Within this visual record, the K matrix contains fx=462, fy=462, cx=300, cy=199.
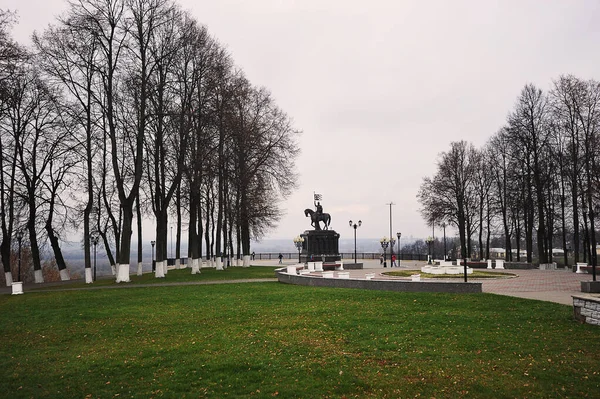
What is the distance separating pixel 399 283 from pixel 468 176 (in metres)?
31.4

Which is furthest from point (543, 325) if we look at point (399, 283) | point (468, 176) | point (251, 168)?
point (468, 176)

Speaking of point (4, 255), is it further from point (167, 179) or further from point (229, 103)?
point (229, 103)

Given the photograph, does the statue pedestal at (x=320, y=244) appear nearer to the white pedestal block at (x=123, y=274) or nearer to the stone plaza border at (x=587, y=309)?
the white pedestal block at (x=123, y=274)

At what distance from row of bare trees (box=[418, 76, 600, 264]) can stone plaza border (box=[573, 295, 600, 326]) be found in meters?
13.4

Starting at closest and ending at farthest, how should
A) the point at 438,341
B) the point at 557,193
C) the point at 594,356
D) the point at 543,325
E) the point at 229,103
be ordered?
A: the point at 594,356
the point at 438,341
the point at 543,325
the point at 229,103
the point at 557,193

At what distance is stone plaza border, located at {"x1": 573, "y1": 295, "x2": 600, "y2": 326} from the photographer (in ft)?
37.3

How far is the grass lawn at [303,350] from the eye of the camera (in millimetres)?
7504

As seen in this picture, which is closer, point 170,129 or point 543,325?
point 543,325

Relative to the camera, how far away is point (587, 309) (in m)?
11.7

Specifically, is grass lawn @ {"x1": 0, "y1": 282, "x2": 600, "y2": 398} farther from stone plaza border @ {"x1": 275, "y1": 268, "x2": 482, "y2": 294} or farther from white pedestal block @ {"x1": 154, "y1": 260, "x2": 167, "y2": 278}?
white pedestal block @ {"x1": 154, "y1": 260, "x2": 167, "y2": 278}

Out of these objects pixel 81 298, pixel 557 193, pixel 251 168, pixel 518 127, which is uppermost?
pixel 518 127

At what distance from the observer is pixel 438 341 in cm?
1015

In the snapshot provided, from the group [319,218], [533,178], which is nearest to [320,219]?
[319,218]

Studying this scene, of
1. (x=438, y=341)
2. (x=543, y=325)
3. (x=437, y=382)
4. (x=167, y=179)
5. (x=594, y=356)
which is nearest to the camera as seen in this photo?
(x=437, y=382)
